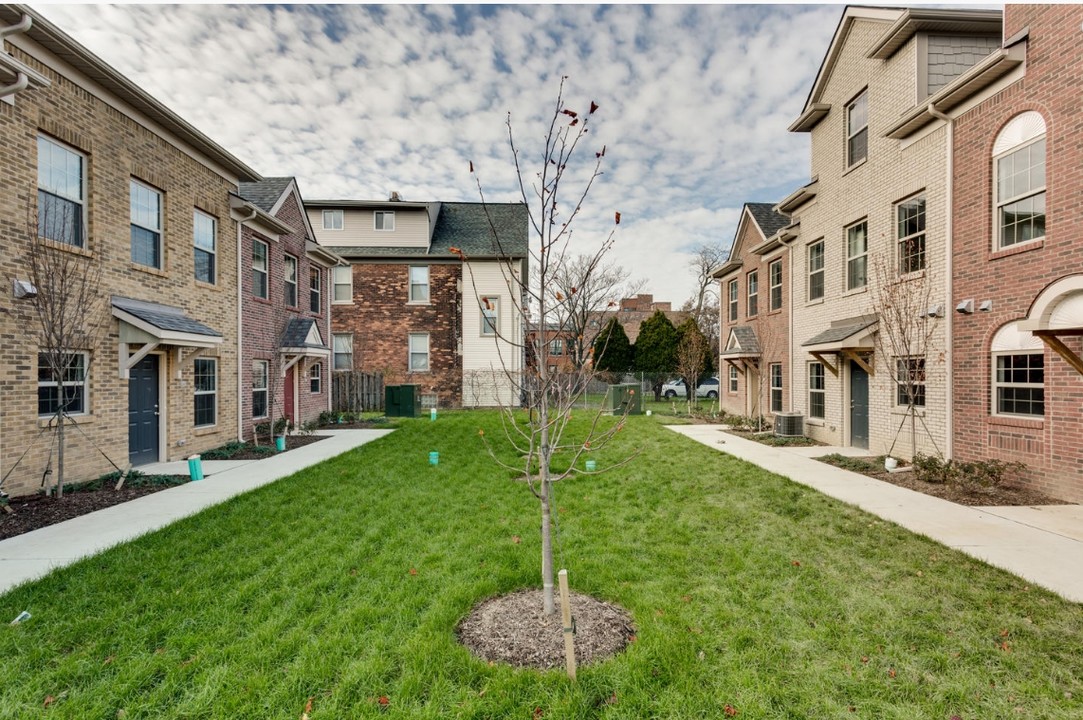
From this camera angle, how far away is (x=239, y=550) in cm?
513

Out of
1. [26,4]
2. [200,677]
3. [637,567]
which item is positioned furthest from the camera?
[26,4]

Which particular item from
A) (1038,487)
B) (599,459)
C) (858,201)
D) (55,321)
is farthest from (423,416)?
(1038,487)

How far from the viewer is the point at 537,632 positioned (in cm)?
352

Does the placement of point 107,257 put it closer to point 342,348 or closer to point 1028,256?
point 342,348

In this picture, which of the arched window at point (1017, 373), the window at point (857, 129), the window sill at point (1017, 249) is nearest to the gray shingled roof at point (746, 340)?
the window at point (857, 129)

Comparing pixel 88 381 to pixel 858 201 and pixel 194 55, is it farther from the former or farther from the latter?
pixel 858 201

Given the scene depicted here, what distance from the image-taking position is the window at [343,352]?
73.2 feet

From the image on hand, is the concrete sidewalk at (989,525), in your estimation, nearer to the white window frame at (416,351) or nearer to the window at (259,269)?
the window at (259,269)

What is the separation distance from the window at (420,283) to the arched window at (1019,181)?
19.3m

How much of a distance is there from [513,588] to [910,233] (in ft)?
34.7

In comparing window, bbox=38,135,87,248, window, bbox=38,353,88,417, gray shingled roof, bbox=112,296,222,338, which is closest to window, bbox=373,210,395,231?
gray shingled roof, bbox=112,296,222,338

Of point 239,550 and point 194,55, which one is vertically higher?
point 194,55

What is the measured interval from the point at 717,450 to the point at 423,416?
11.7 meters

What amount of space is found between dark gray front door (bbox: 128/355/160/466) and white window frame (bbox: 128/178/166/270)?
1.90 m
